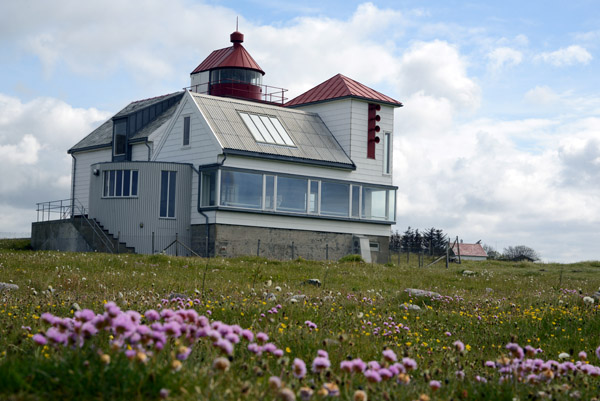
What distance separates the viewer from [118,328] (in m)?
4.66

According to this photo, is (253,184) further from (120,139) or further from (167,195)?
(120,139)

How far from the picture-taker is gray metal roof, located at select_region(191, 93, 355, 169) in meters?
33.1

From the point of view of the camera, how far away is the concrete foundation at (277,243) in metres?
32.1

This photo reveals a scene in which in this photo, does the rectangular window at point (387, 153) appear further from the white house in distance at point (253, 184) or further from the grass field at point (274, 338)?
the grass field at point (274, 338)

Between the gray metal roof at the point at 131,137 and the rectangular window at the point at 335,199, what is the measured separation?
11063 mm

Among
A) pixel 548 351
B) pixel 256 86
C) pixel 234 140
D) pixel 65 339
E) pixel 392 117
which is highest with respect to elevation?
pixel 256 86

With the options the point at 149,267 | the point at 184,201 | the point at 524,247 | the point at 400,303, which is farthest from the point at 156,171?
the point at 524,247

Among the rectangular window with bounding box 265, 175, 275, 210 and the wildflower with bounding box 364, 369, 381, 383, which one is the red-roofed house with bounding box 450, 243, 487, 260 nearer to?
the rectangular window with bounding box 265, 175, 275, 210

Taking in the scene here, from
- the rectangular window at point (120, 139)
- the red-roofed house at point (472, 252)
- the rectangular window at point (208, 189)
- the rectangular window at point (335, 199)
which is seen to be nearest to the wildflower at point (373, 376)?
the rectangular window at point (208, 189)

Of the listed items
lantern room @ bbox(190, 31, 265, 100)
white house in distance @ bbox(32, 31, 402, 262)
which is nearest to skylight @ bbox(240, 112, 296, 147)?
white house in distance @ bbox(32, 31, 402, 262)

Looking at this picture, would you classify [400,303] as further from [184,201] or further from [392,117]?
[392,117]

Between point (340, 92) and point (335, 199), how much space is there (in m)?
6.14

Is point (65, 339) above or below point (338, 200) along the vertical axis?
below

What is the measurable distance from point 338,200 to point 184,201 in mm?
7969
